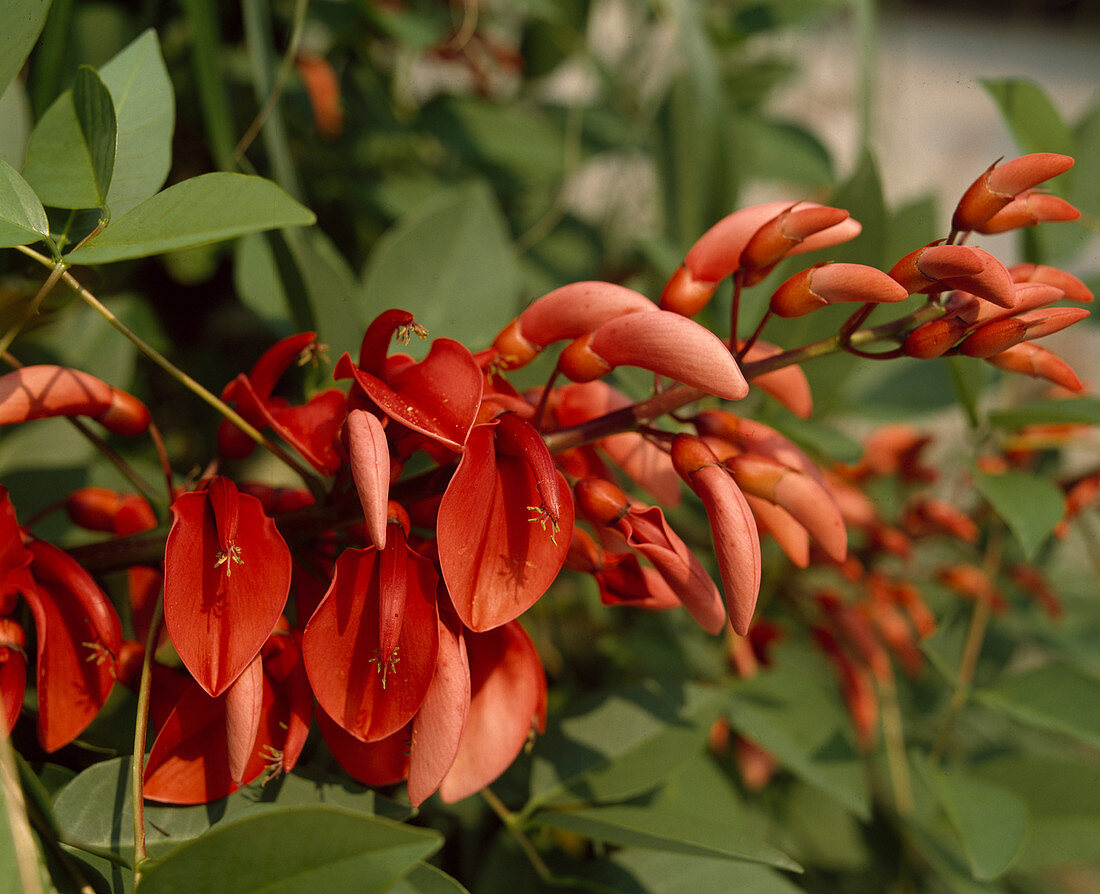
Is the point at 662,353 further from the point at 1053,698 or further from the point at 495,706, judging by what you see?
the point at 1053,698

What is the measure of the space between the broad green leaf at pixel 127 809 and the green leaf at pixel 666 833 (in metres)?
0.09

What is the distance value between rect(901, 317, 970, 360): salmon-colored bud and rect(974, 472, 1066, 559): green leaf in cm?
17

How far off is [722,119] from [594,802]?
17.7 inches

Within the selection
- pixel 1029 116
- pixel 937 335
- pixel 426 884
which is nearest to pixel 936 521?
pixel 1029 116

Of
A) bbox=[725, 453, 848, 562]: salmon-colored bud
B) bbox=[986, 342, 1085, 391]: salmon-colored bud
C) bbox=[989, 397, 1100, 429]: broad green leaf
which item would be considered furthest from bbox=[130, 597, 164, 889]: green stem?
bbox=[989, 397, 1100, 429]: broad green leaf

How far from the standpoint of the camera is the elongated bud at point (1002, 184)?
31 cm

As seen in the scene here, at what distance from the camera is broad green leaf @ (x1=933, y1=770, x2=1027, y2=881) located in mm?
441

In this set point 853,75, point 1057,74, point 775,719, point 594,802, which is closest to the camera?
point 594,802

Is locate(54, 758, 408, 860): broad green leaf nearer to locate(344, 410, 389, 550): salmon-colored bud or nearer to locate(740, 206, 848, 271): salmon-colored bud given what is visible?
locate(344, 410, 389, 550): salmon-colored bud

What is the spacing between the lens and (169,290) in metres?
0.76

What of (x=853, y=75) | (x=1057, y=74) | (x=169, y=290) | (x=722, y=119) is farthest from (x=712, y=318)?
(x=1057, y=74)

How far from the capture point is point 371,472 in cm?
28

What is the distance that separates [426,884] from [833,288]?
271mm

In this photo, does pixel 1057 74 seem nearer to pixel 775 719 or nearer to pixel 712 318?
pixel 712 318
